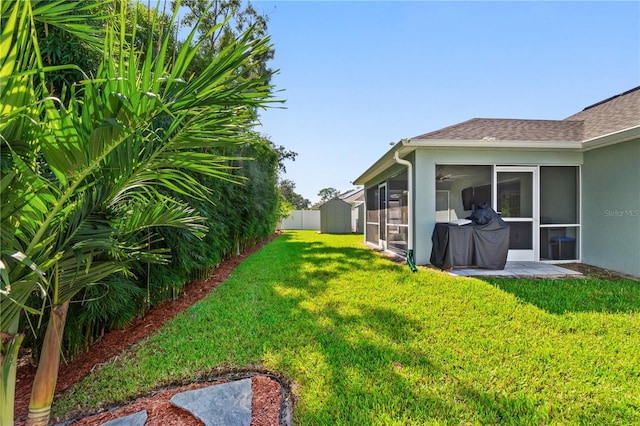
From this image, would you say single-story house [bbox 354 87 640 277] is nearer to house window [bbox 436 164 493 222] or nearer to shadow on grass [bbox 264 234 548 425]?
house window [bbox 436 164 493 222]

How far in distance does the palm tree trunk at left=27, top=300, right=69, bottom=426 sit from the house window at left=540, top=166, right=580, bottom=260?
8510 millimetres

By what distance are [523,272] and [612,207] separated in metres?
2.42

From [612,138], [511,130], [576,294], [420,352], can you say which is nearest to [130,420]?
[420,352]

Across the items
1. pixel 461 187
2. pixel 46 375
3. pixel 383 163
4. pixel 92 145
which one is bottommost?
pixel 46 375

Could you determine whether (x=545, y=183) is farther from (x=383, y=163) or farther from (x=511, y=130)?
(x=383, y=163)

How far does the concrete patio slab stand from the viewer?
17.2 feet

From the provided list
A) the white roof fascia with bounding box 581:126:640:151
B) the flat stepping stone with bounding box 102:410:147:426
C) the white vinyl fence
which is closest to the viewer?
the flat stepping stone with bounding box 102:410:147:426

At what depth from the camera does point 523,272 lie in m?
5.46

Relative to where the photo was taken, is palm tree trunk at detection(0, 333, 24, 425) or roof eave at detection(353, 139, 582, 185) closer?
palm tree trunk at detection(0, 333, 24, 425)

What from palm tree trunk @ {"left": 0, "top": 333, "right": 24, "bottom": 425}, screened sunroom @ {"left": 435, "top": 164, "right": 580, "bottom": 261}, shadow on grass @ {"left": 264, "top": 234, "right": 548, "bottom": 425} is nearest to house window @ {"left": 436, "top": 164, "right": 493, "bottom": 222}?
screened sunroom @ {"left": 435, "top": 164, "right": 580, "bottom": 261}

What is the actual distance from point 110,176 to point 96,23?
230 cm

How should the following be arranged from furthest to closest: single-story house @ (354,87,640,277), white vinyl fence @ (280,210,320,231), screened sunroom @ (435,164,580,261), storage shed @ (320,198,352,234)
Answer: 1. white vinyl fence @ (280,210,320,231)
2. storage shed @ (320,198,352,234)
3. screened sunroom @ (435,164,580,261)
4. single-story house @ (354,87,640,277)

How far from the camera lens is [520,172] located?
651 centimetres

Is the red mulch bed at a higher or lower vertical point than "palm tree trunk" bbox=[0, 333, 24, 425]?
lower
